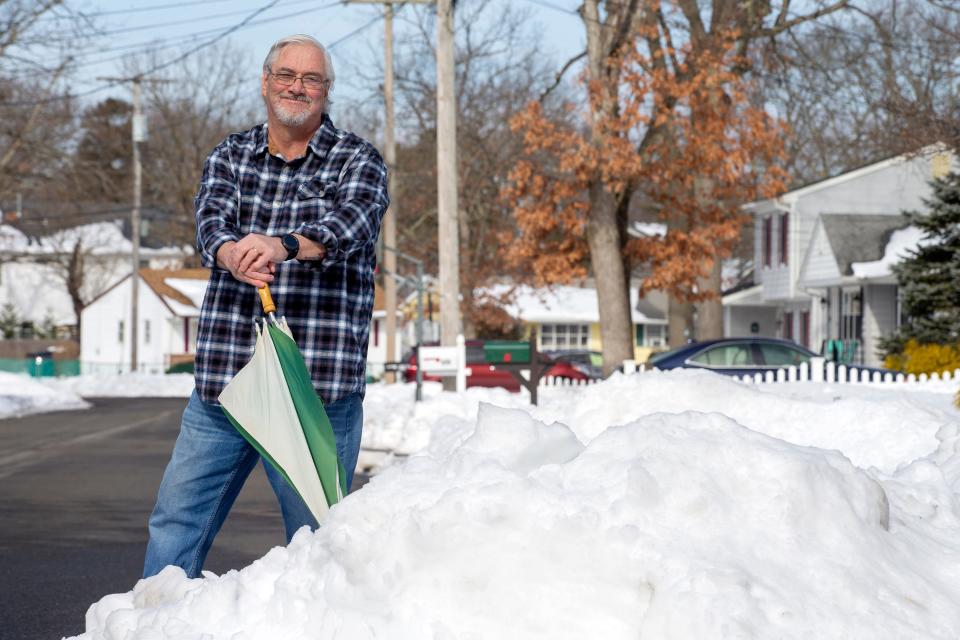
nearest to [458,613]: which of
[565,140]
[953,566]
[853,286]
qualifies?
[953,566]

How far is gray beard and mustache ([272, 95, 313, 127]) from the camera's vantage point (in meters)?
4.28

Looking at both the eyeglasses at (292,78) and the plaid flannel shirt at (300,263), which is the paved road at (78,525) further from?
the eyeglasses at (292,78)

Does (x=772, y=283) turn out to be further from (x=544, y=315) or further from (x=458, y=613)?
(x=458, y=613)

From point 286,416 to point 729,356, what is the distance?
22.2 meters

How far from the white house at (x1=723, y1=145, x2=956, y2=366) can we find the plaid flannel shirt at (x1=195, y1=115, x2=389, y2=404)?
3248 centimetres

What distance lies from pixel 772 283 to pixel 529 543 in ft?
142

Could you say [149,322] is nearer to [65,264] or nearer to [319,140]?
[65,264]

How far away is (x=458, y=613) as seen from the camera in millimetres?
3408

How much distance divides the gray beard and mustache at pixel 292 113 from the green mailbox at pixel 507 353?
17.6 metres

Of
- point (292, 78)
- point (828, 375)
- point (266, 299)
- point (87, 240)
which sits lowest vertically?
point (828, 375)

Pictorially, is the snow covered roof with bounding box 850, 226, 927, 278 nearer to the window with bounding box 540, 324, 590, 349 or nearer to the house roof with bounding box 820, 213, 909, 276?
the house roof with bounding box 820, 213, 909, 276

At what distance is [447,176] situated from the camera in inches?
899

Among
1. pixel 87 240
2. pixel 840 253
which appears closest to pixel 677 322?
pixel 840 253

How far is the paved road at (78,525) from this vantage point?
6488 mm
